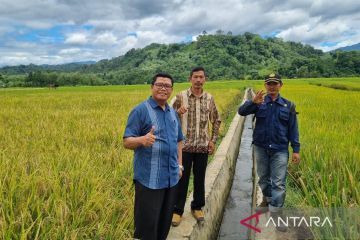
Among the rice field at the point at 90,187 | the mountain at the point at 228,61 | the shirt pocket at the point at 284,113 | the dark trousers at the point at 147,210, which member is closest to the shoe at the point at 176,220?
the rice field at the point at 90,187

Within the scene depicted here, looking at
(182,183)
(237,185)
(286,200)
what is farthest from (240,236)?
(237,185)

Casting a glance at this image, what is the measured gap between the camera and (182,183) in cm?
361

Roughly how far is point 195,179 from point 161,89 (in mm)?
1376

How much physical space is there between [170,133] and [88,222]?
3.37 ft

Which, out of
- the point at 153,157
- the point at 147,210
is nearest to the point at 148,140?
the point at 153,157

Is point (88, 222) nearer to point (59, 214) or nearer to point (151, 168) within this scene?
point (59, 214)

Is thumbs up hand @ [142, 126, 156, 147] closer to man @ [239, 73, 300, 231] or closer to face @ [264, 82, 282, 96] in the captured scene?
man @ [239, 73, 300, 231]

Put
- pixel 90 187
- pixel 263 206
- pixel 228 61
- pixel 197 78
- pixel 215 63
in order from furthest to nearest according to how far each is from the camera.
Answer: pixel 215 63
pixel 228 61
pixel 263 206
pixel 197 78
pixel 90 187

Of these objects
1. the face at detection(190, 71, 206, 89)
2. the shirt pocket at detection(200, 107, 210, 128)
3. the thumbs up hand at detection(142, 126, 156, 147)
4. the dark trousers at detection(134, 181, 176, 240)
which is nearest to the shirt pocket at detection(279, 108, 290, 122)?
the shirt pocket at detection(200, 107, 210, 128)

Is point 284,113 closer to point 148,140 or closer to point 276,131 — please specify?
point 276,131

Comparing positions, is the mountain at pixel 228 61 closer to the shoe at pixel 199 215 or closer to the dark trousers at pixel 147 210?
the shoe at pixel 199 215

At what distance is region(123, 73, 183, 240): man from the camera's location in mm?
2631

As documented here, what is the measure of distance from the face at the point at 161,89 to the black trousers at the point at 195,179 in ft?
3.45

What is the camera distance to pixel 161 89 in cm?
271
